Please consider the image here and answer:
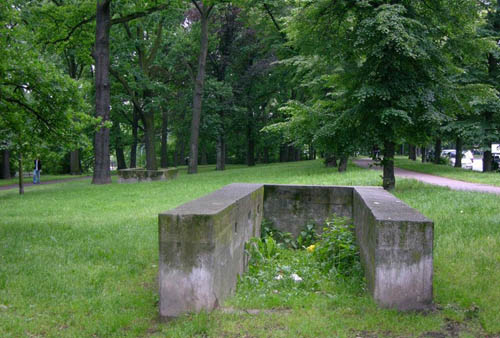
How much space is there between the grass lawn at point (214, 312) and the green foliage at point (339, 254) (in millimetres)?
287

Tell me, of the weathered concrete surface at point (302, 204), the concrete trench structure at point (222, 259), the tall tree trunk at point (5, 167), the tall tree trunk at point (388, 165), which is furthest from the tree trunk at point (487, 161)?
the tall tree trunk at point (5, 167)

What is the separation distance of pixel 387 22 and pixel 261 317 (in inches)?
357

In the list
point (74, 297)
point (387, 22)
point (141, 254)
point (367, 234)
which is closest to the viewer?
point (74, 297)

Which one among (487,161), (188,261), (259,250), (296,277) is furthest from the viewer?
(487,161)

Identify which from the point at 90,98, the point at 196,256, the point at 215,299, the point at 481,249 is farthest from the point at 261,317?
the point at 90,98

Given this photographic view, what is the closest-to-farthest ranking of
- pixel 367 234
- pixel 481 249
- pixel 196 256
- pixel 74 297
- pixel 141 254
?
1. pixel 196 256
2. pixel 74 297
3. pixel 367 234
4. pixel 481 249
5. pixel 141 254

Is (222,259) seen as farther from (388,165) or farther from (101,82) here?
(101,82)

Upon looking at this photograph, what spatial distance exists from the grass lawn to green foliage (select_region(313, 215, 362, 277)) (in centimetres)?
29

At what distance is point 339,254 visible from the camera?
6699 mm

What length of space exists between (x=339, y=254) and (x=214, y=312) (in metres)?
2.78

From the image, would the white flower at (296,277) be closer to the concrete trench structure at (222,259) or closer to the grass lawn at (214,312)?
the grass lawn at (214,312)

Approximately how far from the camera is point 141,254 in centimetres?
727

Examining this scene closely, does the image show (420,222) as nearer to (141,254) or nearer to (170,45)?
(141,254)

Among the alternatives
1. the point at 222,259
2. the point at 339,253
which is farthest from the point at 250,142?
the point at 222,259
